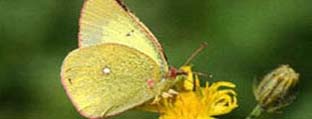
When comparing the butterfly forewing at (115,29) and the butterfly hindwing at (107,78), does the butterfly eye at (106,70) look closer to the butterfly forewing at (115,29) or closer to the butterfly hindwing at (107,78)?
the butterfly hindwing at (107,78)

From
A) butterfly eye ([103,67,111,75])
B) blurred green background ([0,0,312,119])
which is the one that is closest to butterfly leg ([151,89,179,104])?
butterfly eye ([103,67,111,75])

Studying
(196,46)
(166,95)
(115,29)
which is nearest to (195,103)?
(166,95)

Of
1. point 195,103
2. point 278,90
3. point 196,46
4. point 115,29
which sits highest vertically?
point 115,29

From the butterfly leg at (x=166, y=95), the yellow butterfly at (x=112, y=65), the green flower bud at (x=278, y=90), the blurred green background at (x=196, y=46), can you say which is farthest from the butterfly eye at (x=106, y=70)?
the blurred green background at (x=196, y=46)

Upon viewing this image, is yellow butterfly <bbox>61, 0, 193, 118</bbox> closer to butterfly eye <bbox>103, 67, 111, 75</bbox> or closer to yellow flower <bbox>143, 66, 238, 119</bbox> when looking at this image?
butterfly eye <bbox>103, 67, 111, 75</bbox>

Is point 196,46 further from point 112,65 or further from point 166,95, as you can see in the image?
point 166,95

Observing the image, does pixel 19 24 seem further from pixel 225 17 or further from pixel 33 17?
pixel 225 17
